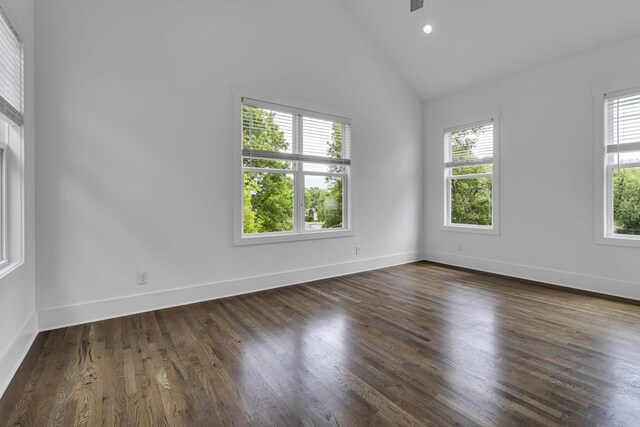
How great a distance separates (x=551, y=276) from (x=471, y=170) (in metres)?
1.93

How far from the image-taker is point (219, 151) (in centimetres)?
369

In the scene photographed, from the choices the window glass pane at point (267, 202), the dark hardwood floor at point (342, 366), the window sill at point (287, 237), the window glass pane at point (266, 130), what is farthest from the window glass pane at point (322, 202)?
the dark hardwood floor at point (342, 366)

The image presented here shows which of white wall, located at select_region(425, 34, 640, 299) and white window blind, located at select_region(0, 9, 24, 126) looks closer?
white window blind, located at select_region(0, 9, 24, 126)

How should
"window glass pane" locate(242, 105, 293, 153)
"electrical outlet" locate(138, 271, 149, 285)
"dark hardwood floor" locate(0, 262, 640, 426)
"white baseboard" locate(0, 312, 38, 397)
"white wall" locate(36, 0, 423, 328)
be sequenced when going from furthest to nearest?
1. "window glass pane" locate(242, 105, 293, 153)
2. "electrical outlet" locate(138, 271, 149, 285)
3. "white wall" locate(36, 0, 423, 328)
4. "white baseboard" locate(0, 312, 38, 397)
5. "dark hardwood floor" locate(0, 262, 640, 426)

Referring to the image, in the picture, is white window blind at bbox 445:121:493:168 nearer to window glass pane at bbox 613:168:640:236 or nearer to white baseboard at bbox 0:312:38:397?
window glass pane at bbox 613:168:640:236

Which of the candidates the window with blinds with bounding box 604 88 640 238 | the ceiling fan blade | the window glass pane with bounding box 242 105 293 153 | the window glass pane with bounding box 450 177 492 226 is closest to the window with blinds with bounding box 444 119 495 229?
Answer: the window glass pane with bounding box 450 177 492 226

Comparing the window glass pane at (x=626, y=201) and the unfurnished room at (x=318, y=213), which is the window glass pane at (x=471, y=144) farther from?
the window glass pane at (x=626, y=201)

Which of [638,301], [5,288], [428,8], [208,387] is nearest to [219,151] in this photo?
[5,288]

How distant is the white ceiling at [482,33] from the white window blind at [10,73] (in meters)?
3.99

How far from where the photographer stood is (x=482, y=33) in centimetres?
427

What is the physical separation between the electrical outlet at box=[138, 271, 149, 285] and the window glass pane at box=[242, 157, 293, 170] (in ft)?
5.28

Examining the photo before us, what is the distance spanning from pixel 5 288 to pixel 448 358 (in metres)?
2.98

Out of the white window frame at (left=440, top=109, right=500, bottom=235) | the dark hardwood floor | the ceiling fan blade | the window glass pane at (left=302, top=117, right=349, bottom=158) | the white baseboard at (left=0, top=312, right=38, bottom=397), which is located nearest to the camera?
the dark hardwood floor

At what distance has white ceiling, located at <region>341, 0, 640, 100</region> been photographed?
3.61m
